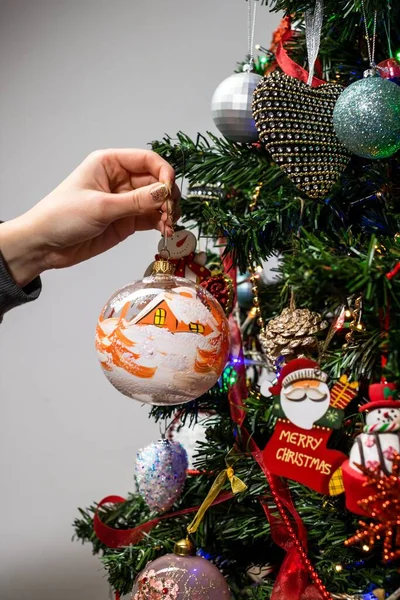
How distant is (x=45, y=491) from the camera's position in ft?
5.06

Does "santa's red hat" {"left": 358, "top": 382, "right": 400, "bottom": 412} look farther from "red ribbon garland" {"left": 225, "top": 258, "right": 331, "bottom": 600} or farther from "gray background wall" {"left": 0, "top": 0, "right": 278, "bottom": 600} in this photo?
"gray background wall" {"left": 0, "top": 0, "right": 278, "bottom": 600}

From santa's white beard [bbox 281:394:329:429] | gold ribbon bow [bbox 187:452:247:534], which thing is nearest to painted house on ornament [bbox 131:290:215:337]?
santa's white beard [bbox 281:394:329:429]

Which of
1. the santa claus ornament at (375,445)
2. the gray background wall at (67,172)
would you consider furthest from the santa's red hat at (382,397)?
the gray background wall at (67,172)

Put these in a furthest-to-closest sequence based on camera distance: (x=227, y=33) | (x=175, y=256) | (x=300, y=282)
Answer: (x=227, y=33) → (x=175, y=256) → (x=300, y=282)

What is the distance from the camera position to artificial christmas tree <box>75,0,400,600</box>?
554mm

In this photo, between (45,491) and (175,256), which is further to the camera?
(45,491)

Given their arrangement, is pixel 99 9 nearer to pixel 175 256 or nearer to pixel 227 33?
pixel 227 33

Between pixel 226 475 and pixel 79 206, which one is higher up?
pixel 79 206

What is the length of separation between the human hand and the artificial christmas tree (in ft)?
0.21

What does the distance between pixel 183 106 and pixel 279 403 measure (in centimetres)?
107

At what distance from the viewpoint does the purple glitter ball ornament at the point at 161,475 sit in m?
0.84

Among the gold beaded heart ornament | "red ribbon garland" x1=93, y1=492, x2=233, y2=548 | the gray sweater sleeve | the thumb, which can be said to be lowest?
"red ribbon garland" x1=93, y1=492, x2=233, y2=548

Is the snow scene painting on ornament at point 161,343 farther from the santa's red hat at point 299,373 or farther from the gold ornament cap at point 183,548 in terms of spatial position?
the gold ornament cap at point 183,548

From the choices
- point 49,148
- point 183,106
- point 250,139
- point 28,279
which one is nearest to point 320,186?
point 250,139
